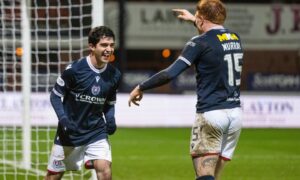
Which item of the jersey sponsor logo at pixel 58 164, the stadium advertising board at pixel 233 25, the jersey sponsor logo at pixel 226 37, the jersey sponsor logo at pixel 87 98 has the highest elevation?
the jersey sponsor logo at pixel 226 37

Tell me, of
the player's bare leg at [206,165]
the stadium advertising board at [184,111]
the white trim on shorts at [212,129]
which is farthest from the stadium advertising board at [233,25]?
the player's bare leg at [206,165]

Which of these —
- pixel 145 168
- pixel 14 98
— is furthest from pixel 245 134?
pixel 145 168

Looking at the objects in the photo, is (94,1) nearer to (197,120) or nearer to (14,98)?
(197,120)

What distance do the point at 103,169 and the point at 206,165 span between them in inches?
45.5

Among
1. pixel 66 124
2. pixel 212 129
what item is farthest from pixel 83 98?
pixel 212 129

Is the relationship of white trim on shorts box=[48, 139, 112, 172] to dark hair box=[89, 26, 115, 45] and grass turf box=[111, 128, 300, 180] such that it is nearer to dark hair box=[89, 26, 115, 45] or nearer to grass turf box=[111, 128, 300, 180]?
dark hair box=[89, 26, 115, 45]

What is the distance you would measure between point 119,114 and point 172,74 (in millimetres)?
15338

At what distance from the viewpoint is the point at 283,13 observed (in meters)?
32.4

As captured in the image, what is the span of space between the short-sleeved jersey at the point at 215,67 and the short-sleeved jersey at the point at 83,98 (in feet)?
3.88

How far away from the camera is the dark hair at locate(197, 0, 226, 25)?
22.7 ft

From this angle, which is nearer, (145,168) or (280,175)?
(280,175)

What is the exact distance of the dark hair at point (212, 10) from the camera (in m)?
6.92

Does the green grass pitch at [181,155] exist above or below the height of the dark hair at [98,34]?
below

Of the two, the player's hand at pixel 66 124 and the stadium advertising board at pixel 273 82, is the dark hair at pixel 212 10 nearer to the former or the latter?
the player's hand at pixel 66 124
